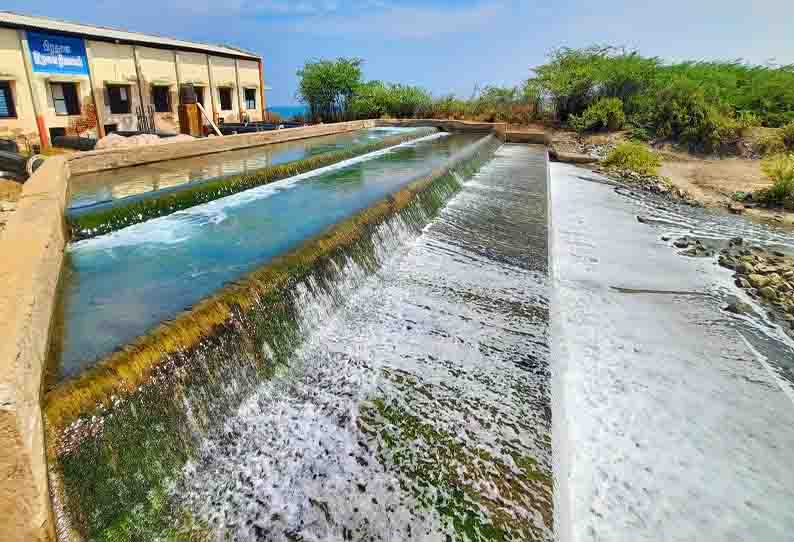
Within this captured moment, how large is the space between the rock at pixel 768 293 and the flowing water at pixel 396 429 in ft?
10.9

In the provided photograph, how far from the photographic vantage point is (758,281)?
18.3 feet

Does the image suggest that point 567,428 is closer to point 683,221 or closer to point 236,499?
point 236,499

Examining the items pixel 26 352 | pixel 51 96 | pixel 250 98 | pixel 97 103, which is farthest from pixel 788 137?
pixel 51 96

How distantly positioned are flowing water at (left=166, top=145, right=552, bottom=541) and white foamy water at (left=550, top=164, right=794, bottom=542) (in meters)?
0.23

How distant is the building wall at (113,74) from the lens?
13352 millimetres

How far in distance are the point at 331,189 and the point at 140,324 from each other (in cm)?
413

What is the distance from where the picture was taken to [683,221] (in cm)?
865

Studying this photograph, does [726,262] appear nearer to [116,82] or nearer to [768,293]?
[768,293]

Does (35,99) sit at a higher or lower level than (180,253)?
higher

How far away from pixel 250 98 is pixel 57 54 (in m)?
8.23

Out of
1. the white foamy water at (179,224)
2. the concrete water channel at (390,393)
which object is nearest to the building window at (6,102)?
the white foamy water at (179,224)

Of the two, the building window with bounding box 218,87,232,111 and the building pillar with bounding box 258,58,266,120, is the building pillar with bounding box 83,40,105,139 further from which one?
the building pillar with bounding box 258,58,266,120

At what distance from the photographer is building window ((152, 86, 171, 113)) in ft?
50.7

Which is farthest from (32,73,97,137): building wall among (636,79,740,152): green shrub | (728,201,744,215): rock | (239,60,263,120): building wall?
(636,79,740,152): green shrub
